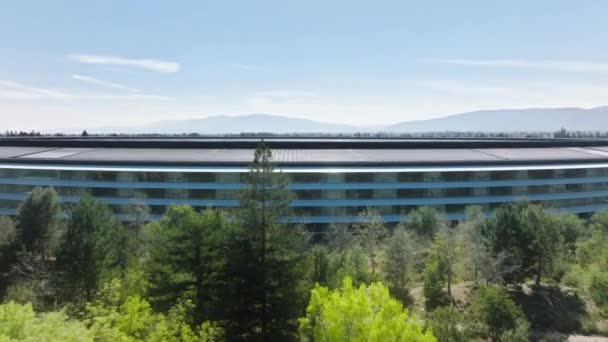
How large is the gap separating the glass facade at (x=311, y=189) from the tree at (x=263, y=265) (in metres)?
38.8

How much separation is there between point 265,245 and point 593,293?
2969 cm

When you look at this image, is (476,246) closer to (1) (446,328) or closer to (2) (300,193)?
(1) (446,328)

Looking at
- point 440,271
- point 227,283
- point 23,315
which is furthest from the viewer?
point 440,271

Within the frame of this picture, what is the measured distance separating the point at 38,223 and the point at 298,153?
4424 centimetres

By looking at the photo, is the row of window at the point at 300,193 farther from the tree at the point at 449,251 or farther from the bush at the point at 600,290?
the bush at the point at 600,290

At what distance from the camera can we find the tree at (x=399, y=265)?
124ft

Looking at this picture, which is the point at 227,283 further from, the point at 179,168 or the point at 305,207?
the point at 179,168

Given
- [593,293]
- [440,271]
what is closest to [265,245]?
[440,271]

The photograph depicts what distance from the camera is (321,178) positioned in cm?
6950

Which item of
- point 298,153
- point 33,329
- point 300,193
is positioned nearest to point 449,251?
point 33,329

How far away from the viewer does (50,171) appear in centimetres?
7219

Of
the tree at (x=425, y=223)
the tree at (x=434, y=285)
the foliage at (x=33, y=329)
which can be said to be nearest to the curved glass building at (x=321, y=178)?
the tree at (x=425, y=223)

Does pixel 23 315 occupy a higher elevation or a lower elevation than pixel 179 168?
lower

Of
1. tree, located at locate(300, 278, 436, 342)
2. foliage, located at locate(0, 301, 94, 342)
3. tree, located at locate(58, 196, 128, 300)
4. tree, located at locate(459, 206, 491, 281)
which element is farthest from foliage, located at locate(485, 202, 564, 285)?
tree, located at locate(58, 196, 128, 300)
